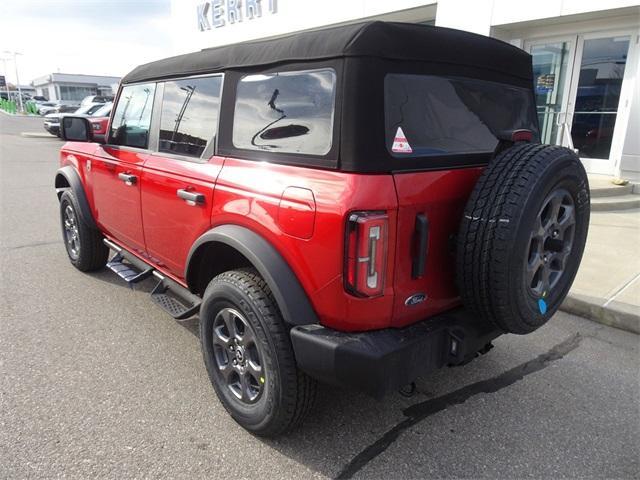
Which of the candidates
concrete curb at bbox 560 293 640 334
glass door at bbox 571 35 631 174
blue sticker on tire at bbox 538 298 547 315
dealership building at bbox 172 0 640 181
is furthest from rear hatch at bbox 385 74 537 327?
glass door at bbox 571 35 631 174

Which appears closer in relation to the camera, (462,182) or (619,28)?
(462,182)

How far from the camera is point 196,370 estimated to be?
10.1 feet

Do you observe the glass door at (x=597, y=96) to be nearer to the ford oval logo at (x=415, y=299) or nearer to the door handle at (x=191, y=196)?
the ford oval logo at (x=415, y=299)

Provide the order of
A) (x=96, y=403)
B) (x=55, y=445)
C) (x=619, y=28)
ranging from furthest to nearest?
(x=619, y=28) < (x=96, y=403) < (x=55, y=445)

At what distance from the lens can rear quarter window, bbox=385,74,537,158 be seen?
2.12 metres

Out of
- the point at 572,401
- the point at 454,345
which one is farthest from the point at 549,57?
the point at 454,345

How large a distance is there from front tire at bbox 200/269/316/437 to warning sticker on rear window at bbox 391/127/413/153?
89 cm

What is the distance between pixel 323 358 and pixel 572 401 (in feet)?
5.83

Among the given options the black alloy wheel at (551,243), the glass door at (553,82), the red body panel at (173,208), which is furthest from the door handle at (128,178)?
the glass door at (553,82)

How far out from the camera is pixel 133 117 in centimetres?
371

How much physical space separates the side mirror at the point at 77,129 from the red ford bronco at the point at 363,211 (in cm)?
157

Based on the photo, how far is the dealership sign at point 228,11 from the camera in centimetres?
1400

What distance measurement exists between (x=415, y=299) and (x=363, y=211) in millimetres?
531

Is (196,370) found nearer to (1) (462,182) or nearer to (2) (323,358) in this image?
(2) (323,358)
